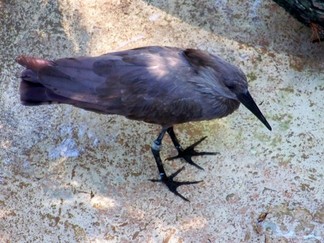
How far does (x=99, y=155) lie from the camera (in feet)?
15.3

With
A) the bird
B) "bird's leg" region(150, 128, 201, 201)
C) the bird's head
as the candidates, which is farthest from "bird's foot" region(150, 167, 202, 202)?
the bird's head

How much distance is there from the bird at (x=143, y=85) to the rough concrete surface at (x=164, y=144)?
1.79 ft

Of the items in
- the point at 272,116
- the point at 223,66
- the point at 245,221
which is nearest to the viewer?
the point at 223,66

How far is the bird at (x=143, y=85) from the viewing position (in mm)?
4121

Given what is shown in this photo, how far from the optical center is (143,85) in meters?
4.12

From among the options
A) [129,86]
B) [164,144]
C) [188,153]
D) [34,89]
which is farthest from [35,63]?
[188,153]

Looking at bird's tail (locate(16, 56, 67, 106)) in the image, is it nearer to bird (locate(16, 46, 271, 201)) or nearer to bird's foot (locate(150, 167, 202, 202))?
bird (locate(16, 46, 271, 201))

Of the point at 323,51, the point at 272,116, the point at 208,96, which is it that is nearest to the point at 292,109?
the point at 272,116

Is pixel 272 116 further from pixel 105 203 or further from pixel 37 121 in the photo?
pixel 37 121

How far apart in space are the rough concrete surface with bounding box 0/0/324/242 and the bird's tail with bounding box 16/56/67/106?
603 mm

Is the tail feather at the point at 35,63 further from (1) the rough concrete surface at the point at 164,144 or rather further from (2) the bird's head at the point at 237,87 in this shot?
(2) the bird's head at the point at 237,87

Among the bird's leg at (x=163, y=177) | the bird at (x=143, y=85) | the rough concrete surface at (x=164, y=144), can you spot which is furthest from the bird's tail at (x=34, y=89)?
the bird's leg at (x=163, y=177)

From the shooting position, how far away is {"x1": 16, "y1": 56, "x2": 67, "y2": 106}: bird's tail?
4.16m

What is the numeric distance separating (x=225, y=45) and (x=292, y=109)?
720 millimetres
